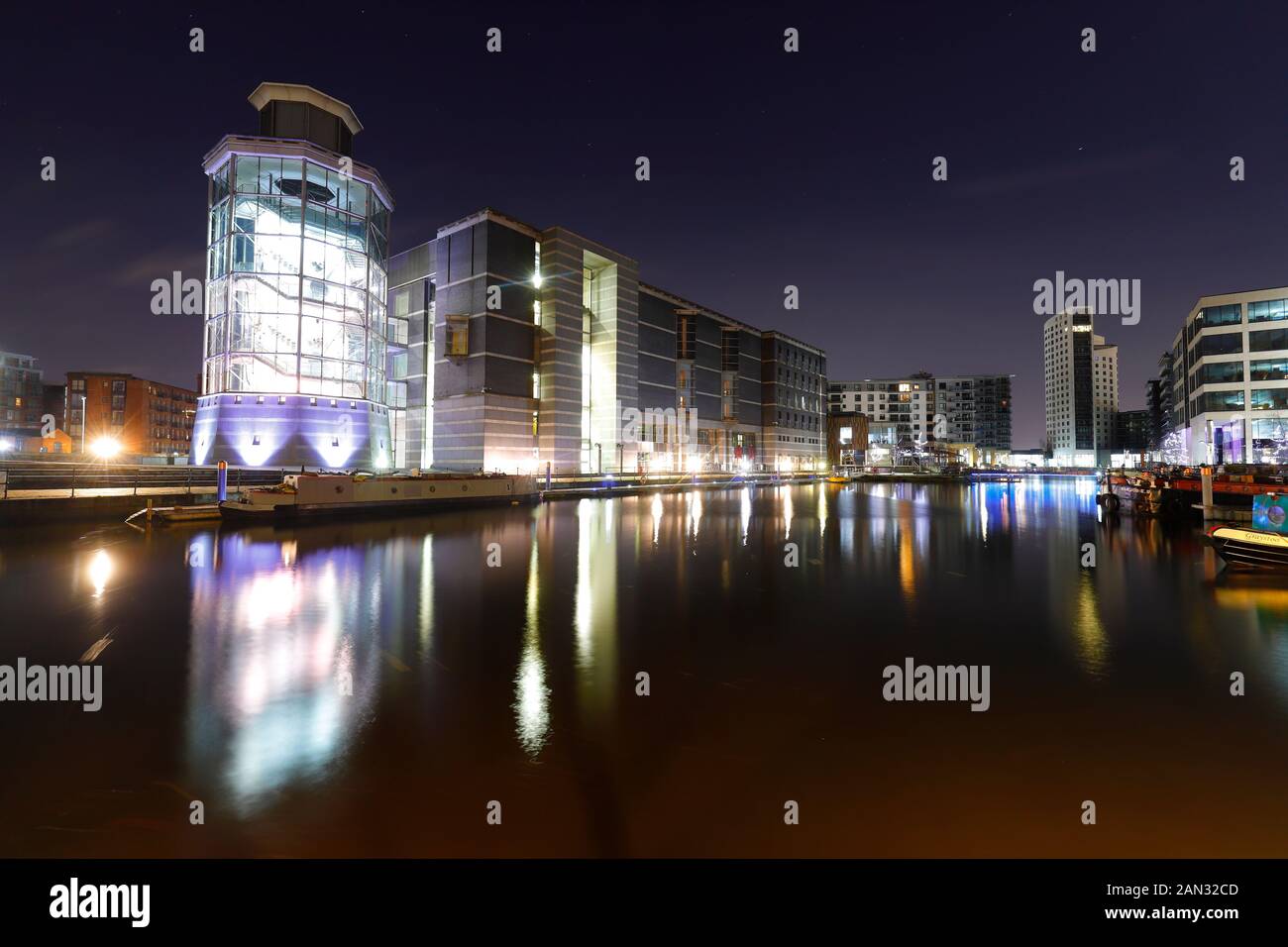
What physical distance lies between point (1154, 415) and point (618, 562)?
7020 inches

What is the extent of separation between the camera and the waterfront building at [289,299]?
4556 centimetres

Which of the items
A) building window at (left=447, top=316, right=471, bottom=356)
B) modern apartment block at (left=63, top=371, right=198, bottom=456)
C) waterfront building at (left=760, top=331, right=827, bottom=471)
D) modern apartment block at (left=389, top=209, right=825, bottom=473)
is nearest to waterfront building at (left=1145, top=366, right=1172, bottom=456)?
waterfront building at (left=760, top=331, right=827, bottom=471)

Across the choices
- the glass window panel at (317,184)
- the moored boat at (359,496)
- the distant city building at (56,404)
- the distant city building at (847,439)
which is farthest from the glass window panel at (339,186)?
the distant city building at (56,404)

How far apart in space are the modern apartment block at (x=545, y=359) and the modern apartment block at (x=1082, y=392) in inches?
5742

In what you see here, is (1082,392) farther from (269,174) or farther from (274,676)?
(274,676)

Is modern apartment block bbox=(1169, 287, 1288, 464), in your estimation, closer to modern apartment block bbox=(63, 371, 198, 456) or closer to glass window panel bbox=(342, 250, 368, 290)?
glass window panel bbox=(342, 250, 368, 290)

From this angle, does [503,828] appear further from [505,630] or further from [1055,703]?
[1055,703]

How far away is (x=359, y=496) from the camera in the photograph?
2852 centimetres

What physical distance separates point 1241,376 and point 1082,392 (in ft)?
377

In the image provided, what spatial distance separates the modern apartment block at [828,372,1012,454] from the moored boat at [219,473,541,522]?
139628 millimetres

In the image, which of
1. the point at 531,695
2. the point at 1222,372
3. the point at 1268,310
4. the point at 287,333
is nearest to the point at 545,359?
the point at 287,333

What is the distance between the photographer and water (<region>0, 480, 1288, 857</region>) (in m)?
3.97

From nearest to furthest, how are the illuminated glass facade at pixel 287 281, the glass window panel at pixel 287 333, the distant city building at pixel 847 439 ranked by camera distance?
1. the illuminated glass facade at pixel 287 281
2. the glass window panel at pixel 287 333
3. the distant city building at pixel 847 439

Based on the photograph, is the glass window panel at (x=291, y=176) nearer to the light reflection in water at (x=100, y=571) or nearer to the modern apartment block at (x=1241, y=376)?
the light reflection in water at (x=100, y=571)
